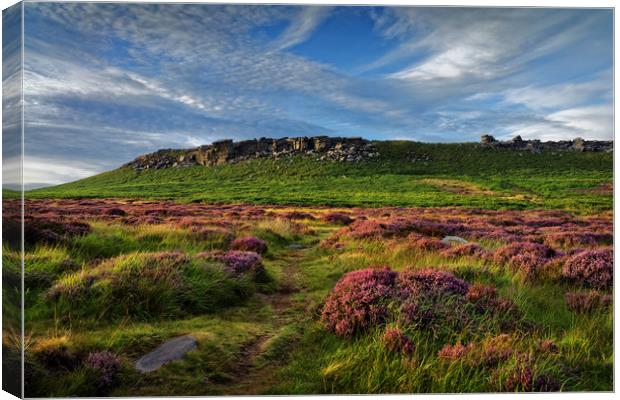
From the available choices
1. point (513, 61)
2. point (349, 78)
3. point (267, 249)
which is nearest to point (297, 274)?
point (267, 249)

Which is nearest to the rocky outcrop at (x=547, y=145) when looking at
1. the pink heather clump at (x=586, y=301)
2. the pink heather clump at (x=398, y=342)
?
the pink heather clump at (x=586, y=301)

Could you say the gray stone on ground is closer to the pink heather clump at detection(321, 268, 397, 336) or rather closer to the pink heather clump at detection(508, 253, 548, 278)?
the pink heather clump at detection(508, 253, 548, 278)

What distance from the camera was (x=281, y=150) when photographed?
876 cm

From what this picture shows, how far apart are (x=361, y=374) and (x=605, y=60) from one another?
6.00 meters

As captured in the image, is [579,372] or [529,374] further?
[579,372]

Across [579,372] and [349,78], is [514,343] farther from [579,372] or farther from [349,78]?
[349,78]

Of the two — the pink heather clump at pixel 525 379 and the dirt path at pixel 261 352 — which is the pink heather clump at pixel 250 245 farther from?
the pink heather clump at pixel 525 379

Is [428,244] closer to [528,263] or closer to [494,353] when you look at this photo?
[528,263]

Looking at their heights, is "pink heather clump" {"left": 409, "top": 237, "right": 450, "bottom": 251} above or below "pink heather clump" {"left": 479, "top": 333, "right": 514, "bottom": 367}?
above

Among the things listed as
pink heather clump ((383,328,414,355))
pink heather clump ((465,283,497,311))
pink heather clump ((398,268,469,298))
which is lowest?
pink heather clump ((383,328,414,355))

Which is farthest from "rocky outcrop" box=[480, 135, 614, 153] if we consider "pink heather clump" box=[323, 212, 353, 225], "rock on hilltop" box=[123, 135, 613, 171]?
"pink heather clump" box=[323, 212, 353, 225]

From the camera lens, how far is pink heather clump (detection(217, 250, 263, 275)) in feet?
21.1

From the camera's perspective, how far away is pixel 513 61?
20.2ft

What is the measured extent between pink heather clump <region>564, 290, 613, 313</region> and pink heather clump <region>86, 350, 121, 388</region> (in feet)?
→ 19.3
